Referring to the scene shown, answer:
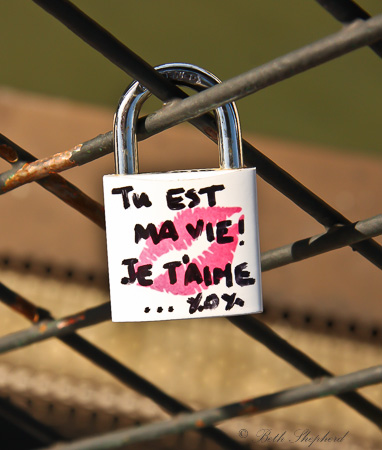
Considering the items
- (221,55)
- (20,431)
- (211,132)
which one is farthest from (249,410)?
(221,55)

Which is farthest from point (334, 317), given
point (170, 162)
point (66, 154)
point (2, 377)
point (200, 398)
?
point (66, 154)

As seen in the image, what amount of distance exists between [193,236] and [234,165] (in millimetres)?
78

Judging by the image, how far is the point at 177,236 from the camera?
1.75 ft

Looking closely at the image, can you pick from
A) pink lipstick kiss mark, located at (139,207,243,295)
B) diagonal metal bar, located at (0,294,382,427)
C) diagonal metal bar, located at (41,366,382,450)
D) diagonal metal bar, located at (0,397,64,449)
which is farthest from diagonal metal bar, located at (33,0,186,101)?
diagonal metal bar, located at (0,397,64,449)

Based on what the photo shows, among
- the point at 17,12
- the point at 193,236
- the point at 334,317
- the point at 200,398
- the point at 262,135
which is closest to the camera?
the point at 193,236

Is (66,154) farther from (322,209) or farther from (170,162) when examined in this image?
(170,162)

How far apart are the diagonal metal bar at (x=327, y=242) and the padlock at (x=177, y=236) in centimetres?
5

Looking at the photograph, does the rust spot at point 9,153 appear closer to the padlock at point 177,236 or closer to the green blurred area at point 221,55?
the padlock at point 177,236

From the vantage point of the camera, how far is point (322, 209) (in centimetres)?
56

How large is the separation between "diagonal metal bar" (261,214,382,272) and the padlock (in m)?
0.05

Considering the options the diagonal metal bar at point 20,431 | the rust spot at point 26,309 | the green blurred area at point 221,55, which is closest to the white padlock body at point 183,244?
the rust spot at point 26,309

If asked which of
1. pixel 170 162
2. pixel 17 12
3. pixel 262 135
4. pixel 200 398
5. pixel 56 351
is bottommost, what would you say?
pixel 200 398

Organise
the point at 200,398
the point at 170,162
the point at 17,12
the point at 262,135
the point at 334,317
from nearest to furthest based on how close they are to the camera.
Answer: the point at 200,398 → the point at 334,317 → the point at 170,162 → the point at 262,135 → the point at 17,12

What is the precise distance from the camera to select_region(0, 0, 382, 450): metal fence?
44cm
